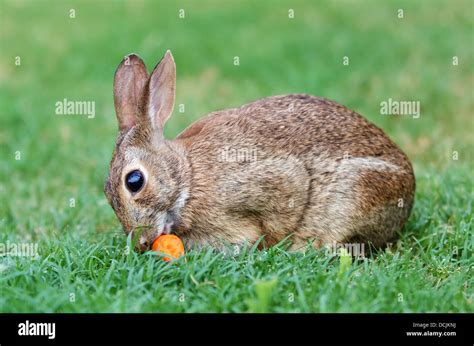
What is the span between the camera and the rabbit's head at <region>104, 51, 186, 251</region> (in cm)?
529

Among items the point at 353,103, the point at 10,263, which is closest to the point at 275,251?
the point at 10,263

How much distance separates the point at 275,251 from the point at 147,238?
89 cm

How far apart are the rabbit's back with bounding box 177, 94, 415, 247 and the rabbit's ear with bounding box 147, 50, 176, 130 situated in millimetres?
284

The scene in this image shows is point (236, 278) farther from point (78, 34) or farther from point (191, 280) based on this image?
point (78, 34)

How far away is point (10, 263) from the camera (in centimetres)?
521

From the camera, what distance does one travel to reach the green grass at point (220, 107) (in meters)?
4.83

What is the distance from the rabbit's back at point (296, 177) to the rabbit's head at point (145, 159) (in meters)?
0.21

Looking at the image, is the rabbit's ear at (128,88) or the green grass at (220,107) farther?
the rabbit's ear at (128,88)
